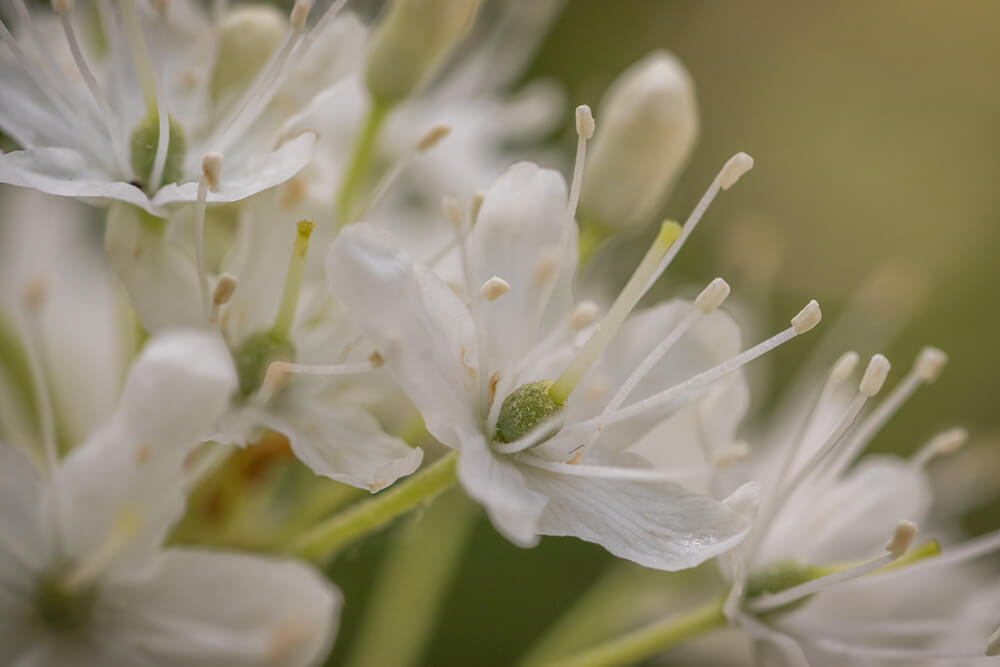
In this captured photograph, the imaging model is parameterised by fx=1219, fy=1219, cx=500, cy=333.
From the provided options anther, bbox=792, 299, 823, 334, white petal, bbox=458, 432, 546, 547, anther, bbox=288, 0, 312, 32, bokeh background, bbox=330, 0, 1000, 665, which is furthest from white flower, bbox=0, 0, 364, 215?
bokeh background, bbox=330, 0, 1000, 665

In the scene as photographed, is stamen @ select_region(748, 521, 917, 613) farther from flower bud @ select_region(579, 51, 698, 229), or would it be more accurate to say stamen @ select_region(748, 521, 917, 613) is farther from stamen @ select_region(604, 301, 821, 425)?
flower bud @ select_region(579, 51, 698, 229)

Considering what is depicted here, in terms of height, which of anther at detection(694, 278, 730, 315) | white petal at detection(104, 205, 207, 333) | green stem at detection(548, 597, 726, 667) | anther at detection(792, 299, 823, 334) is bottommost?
green stem at detection(548, 597, 726, 667)


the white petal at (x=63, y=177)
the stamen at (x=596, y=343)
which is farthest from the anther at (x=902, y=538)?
the white petal at (x=63, y=177)

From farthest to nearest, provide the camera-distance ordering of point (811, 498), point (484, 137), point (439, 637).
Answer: point (439, 637) → point (484, 137) → point (811, 498)

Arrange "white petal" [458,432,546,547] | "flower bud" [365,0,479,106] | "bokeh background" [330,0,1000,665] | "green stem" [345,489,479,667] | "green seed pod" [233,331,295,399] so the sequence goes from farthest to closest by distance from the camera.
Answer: "bokeh background" [330,0,1000,665], "green stem" [345,489,479,667], "flower bud" [365,0,479,106], "green seed pod" [233,331,295,399], "white petal" [458,432,546,547]

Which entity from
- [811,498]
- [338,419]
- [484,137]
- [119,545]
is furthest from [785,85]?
[119,545]

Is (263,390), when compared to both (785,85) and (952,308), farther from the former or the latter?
(785,85)

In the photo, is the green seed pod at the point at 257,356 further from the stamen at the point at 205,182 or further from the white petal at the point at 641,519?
the white petal at the point at 641,519
